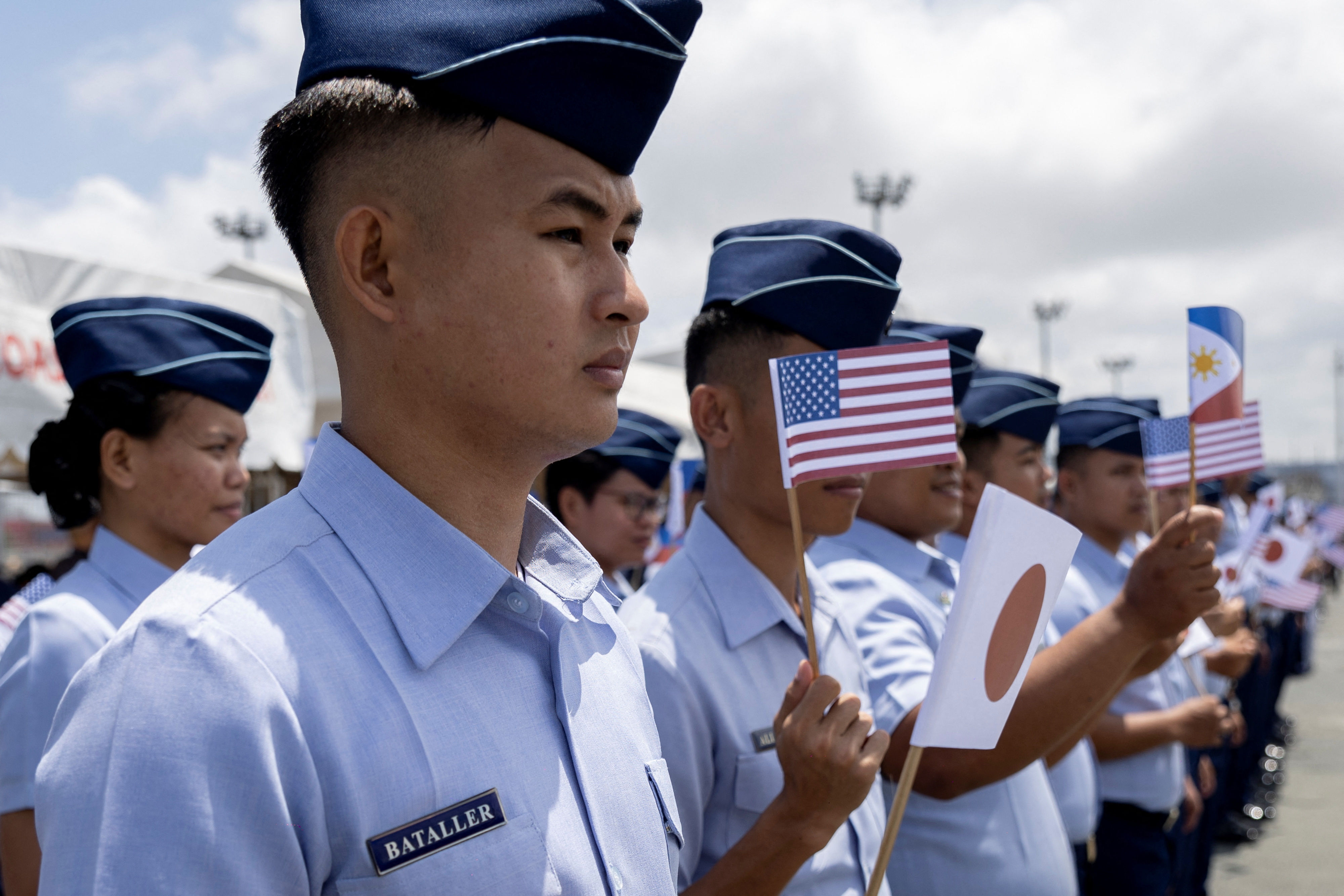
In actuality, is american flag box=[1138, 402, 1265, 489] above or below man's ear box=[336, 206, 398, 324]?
below

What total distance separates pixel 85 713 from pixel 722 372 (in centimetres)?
176

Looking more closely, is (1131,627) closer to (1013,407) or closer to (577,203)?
(577,203)

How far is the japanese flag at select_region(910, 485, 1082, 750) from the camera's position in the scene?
185 cm

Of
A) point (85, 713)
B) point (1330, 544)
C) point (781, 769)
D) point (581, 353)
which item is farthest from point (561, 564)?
point (1330, 544)

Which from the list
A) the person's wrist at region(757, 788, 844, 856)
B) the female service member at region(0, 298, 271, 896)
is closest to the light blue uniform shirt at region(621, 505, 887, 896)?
the person's wrist at region(757, 788, 844, 856)

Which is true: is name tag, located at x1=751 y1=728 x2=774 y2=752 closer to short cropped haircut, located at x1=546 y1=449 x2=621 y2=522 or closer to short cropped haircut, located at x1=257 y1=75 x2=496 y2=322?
short cropped haircut, located at x1=257 y1=75 x2=496 y2=322

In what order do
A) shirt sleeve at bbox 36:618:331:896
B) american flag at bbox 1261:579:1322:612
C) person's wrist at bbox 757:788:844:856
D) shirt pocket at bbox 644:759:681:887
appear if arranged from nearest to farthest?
shirt sleeve at bbox 36:618:331:896, shirt pocket at bbox 644:759:681:887, person's wrist at bbox 757:788:844:856, american flag at bbox 1261:579:1322:612

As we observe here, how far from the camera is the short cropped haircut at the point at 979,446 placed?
4531 mm

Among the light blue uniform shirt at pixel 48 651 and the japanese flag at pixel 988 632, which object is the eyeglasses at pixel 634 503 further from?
the japanese flag at pixel 988 632

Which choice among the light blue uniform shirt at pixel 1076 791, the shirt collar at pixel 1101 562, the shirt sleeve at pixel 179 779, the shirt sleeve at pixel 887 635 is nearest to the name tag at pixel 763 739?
the shirt sleeve at pixel 887 635

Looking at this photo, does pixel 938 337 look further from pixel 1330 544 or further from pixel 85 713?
pixel 1330 544

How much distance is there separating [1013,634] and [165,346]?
2.03 metres

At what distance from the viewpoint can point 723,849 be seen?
2104 mm

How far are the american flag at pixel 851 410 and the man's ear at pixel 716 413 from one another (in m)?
0.44
